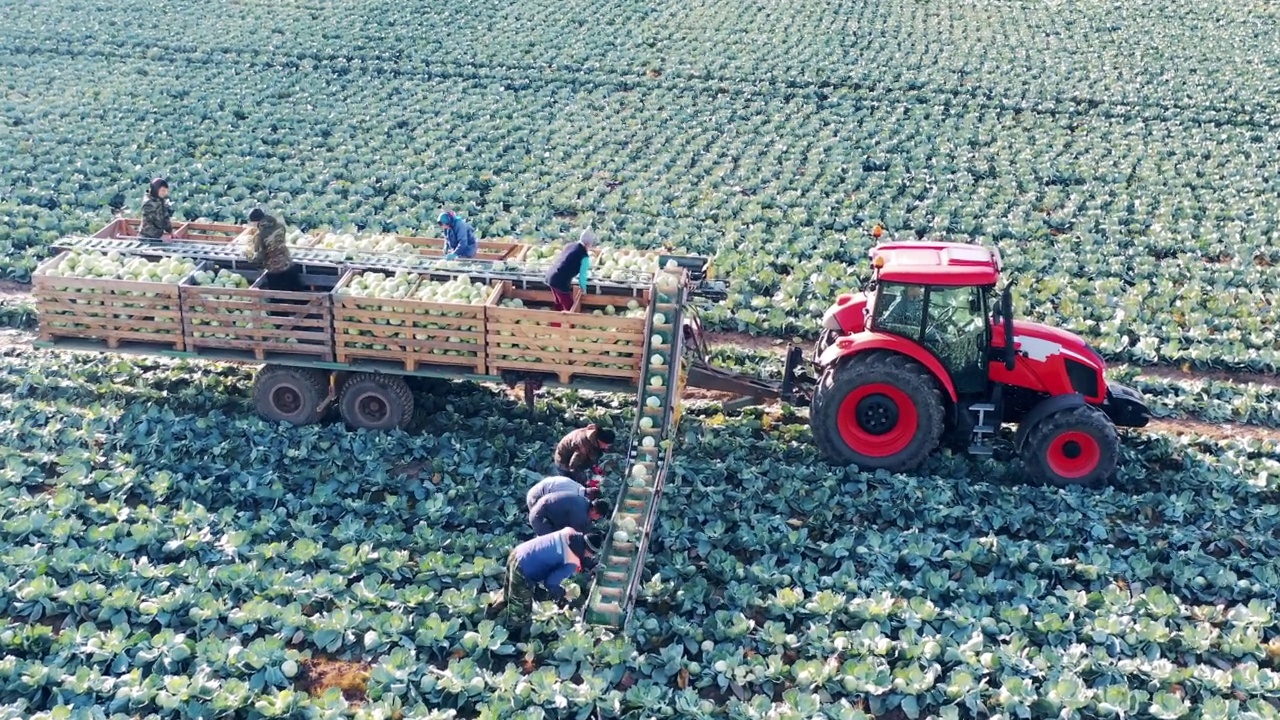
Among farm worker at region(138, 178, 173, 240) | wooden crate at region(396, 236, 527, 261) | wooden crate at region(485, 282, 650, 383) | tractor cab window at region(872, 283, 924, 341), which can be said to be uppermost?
farm worker at region(138, 178, 173, 240)

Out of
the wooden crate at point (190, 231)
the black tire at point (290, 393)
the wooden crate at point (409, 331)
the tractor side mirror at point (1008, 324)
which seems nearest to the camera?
the tractor side mirror at point (1008, 324)

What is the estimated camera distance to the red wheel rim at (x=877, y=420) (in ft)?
38.7

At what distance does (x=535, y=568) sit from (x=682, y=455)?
3.15 m

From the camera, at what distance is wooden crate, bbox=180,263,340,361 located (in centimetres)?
1239

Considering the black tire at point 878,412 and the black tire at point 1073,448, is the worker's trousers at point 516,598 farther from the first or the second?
the black tire at point 1073,448

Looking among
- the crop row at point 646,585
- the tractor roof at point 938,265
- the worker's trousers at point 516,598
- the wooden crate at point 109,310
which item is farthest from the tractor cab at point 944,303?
the wooden crate at point 109,310

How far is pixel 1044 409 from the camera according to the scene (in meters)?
11.8

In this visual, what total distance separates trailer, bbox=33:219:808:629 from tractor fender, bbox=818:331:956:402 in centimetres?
84

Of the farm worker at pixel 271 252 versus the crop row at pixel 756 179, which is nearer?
the farm worker at pixel 271 252

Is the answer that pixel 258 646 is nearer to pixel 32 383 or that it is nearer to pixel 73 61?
pixel 32 383

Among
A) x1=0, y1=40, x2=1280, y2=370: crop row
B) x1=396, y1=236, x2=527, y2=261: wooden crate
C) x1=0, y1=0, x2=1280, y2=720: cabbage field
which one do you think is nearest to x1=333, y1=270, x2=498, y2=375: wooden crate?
x1=0, y1=0, x2=1280, y2=720: cabbage field

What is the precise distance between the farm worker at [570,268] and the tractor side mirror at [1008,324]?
411cm

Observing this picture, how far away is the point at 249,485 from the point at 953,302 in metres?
6.97

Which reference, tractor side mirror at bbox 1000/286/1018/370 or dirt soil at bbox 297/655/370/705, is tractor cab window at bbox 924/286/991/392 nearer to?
tractor side mirror at bbox 1000/286/1018/370
